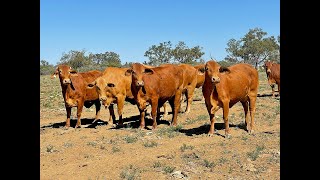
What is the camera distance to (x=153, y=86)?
11844 millimetres

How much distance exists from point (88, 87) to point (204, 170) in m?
6.73

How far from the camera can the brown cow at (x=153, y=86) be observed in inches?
455

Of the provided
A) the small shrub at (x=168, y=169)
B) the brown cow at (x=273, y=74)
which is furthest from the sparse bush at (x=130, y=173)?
the brown cow at (x=273, y=74)

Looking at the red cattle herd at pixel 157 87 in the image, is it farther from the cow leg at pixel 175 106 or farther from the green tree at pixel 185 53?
the green tree at pixel 185 53

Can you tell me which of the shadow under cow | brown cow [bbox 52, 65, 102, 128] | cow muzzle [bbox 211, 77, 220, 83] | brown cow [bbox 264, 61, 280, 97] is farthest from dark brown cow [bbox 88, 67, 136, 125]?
brown cow [bbox 264, 61, 280, 97]

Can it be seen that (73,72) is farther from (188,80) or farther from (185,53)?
(185,53)

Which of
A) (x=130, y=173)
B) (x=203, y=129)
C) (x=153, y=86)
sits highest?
(x=153, y=86)

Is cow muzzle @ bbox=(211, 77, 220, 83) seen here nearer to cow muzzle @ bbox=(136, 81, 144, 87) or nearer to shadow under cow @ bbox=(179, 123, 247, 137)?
shadow under cow @ bbox=(179, 123, 247, 137)

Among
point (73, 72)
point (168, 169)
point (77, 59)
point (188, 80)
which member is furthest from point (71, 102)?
point (77, 59)

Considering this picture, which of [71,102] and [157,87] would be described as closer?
[157,87]

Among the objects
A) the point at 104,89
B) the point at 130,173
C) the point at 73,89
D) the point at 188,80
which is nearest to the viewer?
the point at 130,173

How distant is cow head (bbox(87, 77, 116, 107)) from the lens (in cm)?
1254

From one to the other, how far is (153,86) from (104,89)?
6.37ft
